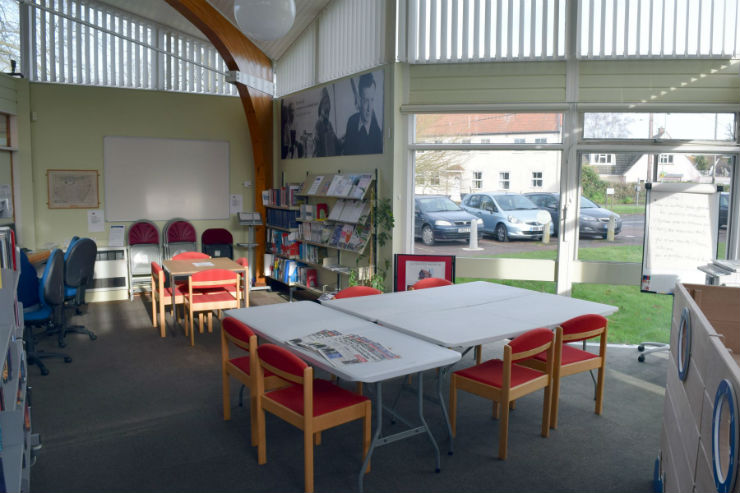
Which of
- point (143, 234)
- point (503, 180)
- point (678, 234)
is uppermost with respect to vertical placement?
point (503, 180)

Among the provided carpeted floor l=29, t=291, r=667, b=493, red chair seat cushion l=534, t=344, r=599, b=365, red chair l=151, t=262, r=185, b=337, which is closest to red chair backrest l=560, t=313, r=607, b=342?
red chair seat cushion l=534, t=344, r=599, b=365

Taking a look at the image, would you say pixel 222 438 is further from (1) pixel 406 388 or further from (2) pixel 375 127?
(2) pixel 375 127

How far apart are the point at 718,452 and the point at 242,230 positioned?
28.4ft

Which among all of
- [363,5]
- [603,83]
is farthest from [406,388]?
[363,5]

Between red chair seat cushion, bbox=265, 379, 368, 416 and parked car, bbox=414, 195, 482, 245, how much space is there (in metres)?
3.73

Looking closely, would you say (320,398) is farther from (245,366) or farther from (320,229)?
(320,229)

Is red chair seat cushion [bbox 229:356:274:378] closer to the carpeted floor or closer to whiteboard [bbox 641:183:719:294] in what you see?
the carpeted floor

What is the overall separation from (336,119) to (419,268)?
261 centimetres

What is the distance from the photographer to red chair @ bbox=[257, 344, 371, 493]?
324cm

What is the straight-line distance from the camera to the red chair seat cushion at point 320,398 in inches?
134

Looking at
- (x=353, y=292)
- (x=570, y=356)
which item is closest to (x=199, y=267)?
(x=353, y=292)

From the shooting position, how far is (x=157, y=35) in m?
9.55

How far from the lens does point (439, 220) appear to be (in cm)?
721

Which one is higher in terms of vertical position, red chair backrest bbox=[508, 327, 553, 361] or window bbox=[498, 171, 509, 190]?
window bbox=[498, 171, 509, 190]
